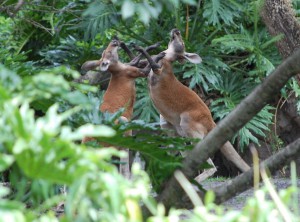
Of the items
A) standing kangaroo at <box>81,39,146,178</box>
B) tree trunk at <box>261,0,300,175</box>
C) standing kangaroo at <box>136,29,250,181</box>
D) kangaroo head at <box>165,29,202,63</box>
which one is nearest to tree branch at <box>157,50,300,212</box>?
tree trunk at <box>261,0,300,175</box>

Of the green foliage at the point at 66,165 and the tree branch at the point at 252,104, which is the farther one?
the tree branch at the point at 252,104

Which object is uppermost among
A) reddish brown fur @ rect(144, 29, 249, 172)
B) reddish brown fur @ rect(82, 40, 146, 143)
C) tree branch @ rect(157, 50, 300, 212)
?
tree branch @ rect(157, 50, 300, 212)

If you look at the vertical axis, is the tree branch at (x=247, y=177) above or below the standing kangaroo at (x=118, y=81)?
above

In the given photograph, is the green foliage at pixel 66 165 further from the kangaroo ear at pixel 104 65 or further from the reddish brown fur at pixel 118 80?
the kangaroo ear at pixel 104 65

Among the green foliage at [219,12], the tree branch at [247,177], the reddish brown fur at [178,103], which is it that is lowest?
the reddish brown fur at [178,103]

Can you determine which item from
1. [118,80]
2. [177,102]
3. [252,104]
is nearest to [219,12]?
[177,102]

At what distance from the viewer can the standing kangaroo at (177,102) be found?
791 centimetres

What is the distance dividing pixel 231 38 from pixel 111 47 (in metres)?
1.25

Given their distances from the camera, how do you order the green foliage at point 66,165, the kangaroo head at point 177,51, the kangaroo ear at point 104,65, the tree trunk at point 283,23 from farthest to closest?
1. the kangaroo head at point 177,51
2. the kangaroo ear at point 104,65
3. the tree trunk at point 283,23
4. the green foliage at point 66,165

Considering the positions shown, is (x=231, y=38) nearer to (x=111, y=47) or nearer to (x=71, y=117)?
(x=111, y=47)

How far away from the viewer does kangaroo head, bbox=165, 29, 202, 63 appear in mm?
8242

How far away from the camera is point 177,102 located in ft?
26.3

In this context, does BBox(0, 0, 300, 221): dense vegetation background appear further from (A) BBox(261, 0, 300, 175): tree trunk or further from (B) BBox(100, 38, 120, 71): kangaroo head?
(B) BBox(100, 38, 120, 71): kangaroo head

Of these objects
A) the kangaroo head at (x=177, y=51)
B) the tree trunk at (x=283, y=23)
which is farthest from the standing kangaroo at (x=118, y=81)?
the tree trunk at (x=283, y=23)
